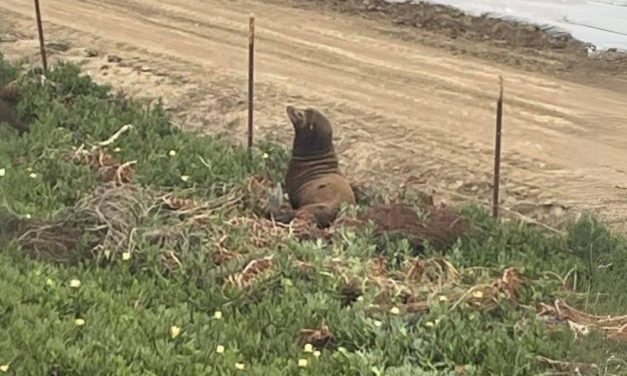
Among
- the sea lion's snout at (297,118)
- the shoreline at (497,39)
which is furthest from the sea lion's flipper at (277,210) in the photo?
the shoreline at (497,39)

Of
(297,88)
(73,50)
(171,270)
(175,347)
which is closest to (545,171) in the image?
(297,88)

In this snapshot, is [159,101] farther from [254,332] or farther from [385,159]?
[254,332]

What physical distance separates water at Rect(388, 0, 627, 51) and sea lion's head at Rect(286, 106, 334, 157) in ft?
19.9

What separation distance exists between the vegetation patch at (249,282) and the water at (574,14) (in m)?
6.37

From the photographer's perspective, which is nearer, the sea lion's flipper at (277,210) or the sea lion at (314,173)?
the sea lion's flipper at (277,210)

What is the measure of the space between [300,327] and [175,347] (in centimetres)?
73

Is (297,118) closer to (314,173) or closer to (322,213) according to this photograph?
(314,173)

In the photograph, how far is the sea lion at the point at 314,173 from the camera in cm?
884

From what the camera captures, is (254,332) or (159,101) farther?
(159,101)

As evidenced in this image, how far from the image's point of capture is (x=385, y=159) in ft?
34.9

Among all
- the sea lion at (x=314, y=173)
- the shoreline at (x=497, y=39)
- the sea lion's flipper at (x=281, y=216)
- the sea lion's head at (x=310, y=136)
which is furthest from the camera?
the shoreline at (x=497, y=39)

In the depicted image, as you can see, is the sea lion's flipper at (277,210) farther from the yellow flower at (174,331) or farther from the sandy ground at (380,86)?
the yellow flower at (174,331)

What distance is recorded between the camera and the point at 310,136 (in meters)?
9.21

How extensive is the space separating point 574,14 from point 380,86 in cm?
397
